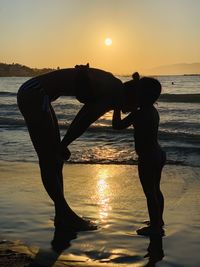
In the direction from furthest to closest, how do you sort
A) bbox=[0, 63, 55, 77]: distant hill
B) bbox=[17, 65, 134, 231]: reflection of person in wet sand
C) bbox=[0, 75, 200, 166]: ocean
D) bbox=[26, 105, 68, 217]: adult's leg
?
bbox=[0, 63, 55, 77]: distant hill, bbox=[0, 75, 200, 166]: ocean, bbox=[26, 105, 68, 217]: adult's leg, bbox=[17, 65, 134, 231]: reflection of person in wet sand

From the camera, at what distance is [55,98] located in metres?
4.58

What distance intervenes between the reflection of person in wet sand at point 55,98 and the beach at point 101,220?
27.0 inches

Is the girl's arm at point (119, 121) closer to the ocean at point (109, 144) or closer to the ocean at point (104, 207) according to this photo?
the ocean at point (104, 207)

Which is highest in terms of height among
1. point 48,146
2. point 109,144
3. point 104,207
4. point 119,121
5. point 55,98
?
point 55,98

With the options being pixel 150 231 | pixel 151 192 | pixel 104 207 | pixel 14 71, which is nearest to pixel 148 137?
pixel 151 192

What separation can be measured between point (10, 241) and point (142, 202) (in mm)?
2053

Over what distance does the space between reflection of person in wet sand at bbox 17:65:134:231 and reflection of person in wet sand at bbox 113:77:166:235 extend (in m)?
0.22

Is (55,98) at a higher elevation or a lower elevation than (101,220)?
higher

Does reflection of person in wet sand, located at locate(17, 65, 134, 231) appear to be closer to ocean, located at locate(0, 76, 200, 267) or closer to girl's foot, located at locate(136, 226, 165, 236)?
ocean, located at locate(0, 76, 200, 267)

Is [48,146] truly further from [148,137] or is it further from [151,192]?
[151,192]

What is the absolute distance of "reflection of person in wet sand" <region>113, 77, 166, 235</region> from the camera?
15.2ft

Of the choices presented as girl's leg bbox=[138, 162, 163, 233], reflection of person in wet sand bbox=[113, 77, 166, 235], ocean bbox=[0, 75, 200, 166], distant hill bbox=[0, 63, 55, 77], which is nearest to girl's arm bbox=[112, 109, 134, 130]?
reflection of person in wet sand bbox=[113, 77, 166, 235]

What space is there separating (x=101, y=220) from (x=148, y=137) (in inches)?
42.7

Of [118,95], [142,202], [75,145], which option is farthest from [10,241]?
[75,145]
